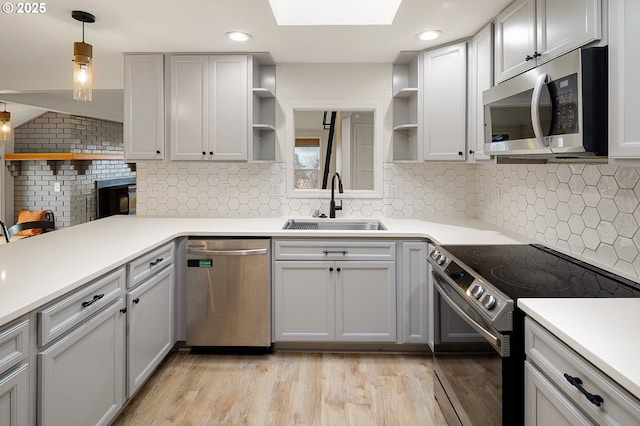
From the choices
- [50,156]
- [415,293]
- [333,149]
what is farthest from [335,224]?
[50,156]

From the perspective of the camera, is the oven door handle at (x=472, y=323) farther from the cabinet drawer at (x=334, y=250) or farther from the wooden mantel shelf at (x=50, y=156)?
the wooden mantel shelf at (x=50, y=156)

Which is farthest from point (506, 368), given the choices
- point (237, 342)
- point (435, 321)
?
point (237, 342)

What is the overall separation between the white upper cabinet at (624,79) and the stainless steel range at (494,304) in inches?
21.5

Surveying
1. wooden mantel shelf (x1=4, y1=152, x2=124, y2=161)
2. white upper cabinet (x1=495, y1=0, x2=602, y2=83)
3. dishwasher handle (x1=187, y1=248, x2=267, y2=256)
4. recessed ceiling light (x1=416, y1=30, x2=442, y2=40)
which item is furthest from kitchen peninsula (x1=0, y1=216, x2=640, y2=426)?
wooden mantel shelf (x1=4, y1=152, x2=124, y2=161)

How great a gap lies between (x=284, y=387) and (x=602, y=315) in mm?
1830

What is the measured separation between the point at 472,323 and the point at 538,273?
0.40m

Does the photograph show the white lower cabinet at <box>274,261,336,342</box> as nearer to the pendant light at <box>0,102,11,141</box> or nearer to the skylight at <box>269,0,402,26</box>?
the skylight at <box>269,0,402,26</box>

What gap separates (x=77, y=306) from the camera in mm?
1722

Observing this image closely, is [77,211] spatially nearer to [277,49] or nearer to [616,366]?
[277,49]

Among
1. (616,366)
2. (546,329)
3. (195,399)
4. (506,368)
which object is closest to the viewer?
(616,366)

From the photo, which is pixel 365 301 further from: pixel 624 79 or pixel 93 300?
pixel 624 79

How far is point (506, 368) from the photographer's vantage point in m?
1.48

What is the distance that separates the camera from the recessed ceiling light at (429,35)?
282 cm

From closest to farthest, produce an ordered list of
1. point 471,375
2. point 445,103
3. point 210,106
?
point 471,375 → point 445,103 → point 210,106
